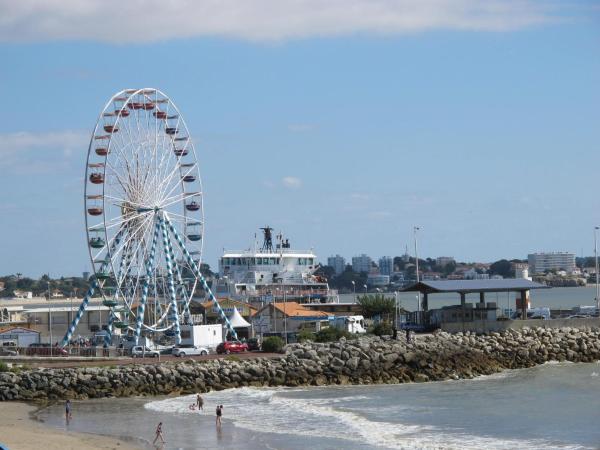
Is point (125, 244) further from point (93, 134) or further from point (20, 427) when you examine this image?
point (20, 427)

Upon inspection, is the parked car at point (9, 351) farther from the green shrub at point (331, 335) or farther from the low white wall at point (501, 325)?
the low white wall at point (501, 325)

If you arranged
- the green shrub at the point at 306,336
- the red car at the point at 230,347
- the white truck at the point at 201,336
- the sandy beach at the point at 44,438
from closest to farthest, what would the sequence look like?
the sandy beach at the point at 44,438, the red car at the point at 230,347, the white truck at the point at 201,336, the green shrub at the point at 306,336

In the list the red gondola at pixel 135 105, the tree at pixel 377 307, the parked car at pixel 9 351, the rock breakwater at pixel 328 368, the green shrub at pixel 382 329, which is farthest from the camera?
the tree at pixel 377 307

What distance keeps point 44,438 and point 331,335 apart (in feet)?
86.9

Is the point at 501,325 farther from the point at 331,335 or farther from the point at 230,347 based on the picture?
the point at 230,347

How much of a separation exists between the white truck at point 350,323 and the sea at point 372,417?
660 inches

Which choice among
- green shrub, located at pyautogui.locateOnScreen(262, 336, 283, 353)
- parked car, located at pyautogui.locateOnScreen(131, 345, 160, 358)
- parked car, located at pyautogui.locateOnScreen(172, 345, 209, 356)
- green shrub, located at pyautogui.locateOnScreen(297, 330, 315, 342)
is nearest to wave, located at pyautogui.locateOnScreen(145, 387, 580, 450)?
green shrub, located at pyautogui.locateOnScreen(262, 336, 283, 353)

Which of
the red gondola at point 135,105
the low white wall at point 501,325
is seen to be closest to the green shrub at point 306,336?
the low white wall at point 501,325

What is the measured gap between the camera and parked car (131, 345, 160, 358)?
5394 cm

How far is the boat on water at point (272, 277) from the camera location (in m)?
79.9

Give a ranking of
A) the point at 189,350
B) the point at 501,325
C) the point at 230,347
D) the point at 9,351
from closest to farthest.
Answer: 1. the point at 230,347
2. the point at 189,350
3. the point at 9,351
4. the point at 501,325

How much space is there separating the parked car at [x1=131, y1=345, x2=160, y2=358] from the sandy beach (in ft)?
48.5

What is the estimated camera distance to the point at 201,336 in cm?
5766

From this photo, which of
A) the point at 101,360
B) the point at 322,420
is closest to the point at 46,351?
the point at 101,360
